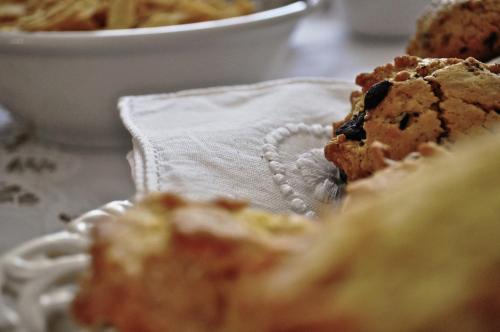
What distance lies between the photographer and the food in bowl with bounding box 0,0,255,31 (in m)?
1.00

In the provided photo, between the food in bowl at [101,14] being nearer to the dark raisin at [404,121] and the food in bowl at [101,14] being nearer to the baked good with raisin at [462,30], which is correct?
the baked good with raisin at [462,30]

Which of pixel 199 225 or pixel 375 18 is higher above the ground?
pixel 199 225

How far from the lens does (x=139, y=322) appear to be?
0.32 metres

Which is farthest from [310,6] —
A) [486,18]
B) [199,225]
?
[199,225]

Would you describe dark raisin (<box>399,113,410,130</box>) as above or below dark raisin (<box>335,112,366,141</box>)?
above

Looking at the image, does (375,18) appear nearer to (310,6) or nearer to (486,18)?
(310,6)

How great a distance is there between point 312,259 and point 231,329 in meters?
0.06

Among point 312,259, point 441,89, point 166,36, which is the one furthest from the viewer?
point 166,36

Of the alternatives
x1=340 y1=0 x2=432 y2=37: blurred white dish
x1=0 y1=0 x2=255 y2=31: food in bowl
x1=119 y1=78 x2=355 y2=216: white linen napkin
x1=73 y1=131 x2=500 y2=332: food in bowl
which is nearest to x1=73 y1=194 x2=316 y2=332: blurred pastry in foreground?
x1=73 y1=131 x2=500 y2=332: food in bowl

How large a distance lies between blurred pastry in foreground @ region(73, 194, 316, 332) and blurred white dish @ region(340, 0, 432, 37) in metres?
1.16

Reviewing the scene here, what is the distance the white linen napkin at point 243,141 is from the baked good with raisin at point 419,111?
6 centimetres

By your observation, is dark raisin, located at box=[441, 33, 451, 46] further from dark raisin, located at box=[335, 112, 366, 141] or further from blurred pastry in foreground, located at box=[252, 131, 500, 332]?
blurred pastry in foreground, located at box=[252, 131, 500, 332]

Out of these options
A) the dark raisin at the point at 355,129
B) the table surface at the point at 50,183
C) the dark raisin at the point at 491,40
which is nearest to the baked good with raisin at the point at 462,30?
the dark raisin at the point at 491,40

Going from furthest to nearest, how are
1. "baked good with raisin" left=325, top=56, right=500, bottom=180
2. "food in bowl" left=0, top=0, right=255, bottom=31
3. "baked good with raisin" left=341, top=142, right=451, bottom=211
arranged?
1. "food in bowl" left=0, top=0, right=255, bottom=31
2. "baked good with raisin" left=325, top=56, right=500, bottom=180
3. "baked good with raisin" left=341, top=142, right=451, bottom=211
